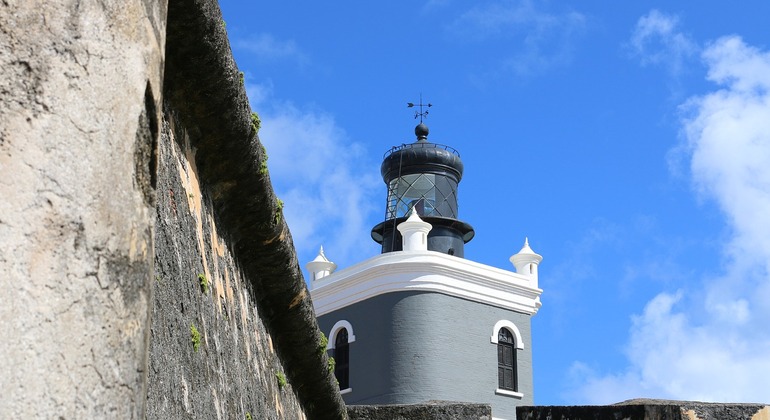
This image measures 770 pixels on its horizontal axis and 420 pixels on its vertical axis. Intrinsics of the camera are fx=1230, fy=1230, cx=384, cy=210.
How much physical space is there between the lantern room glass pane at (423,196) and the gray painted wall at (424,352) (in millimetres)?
4247

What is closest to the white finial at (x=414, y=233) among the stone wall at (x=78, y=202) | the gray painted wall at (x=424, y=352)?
the gray painted wall at (x=424, y=352)

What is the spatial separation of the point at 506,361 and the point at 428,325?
263 centimetres

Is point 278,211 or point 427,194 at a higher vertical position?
point 427,194

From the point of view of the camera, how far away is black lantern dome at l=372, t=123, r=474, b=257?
34875mm

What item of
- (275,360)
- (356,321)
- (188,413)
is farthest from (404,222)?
(188,413)

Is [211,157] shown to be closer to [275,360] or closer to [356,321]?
[275,360]

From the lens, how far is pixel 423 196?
35.6 meters

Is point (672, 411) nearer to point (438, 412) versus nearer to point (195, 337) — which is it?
point (438, 412)

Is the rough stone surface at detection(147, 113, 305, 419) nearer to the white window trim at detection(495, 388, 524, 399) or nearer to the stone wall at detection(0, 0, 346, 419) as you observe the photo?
the stone wall at detection(0, 0, 346, 419)

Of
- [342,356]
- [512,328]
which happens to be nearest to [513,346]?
[512,328]

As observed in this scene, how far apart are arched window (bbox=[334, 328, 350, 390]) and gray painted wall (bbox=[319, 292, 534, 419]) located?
1.10ft

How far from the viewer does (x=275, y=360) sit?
17.1ft

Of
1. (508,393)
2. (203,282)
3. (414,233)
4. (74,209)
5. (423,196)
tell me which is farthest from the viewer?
(423,196)

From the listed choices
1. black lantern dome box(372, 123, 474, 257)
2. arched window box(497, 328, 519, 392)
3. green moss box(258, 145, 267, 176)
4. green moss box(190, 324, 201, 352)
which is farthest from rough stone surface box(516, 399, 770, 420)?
black lantern dome box(372, 123, 474, 257)
